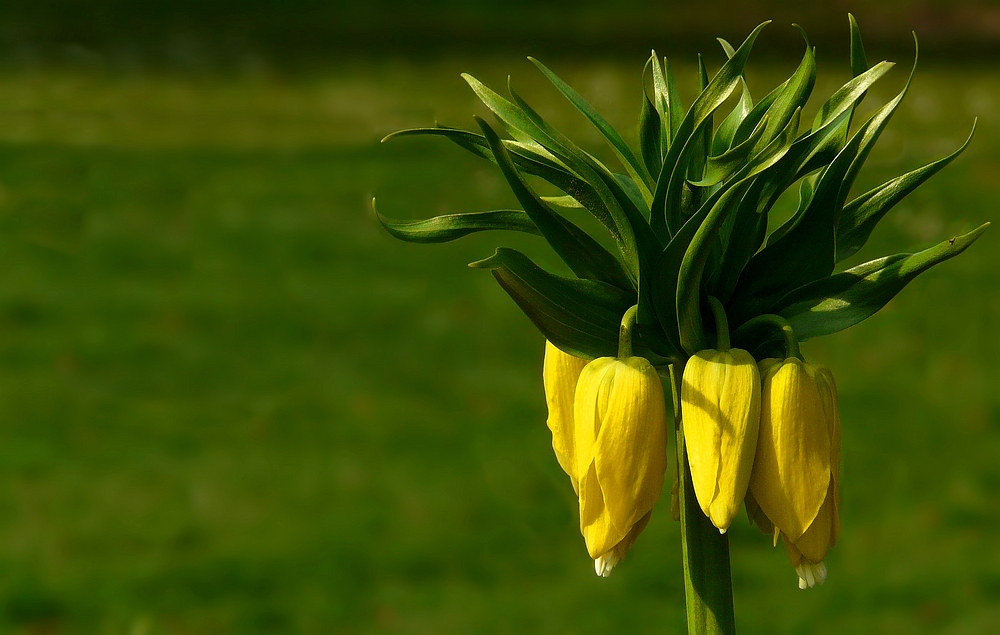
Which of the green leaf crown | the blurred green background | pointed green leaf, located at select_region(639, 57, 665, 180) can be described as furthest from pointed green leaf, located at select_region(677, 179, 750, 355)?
the blurred green background

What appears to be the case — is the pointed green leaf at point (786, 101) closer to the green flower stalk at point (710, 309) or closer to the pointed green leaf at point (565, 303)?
the green flower stalk at point (710, 309)

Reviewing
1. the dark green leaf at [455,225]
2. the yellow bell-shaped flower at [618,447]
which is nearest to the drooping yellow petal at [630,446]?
the yellow bell-shaped flower at [618,447]

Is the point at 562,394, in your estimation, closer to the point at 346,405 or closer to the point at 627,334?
the point at 627,334

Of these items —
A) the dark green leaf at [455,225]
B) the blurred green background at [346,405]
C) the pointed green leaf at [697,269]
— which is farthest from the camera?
the blurred green background at [346,405]

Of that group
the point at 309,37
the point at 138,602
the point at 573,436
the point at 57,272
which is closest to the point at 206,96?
the point at 309,37

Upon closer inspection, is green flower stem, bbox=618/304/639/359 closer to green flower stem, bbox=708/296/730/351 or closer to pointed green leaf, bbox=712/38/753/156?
green flower stem, bbox=708/296/730/351

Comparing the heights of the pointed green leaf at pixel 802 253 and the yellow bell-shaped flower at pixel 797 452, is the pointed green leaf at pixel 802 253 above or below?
above

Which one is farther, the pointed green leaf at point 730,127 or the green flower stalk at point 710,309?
the pointed green leaf at point 730,127

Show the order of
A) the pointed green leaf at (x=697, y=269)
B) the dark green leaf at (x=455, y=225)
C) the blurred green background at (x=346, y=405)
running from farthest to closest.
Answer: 1. the blurred green background at (x=346, y=405)
2. the dark green leaf at (x=455, y=225)
3. the pointed green leaf at (x=697, y=269)
